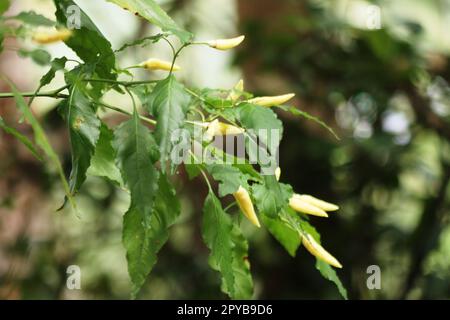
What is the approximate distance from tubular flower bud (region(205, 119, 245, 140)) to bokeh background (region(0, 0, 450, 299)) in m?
1.19

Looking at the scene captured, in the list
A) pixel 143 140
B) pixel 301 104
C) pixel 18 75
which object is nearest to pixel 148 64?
pixel 143 140

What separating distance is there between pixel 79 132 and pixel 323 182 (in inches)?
57.1

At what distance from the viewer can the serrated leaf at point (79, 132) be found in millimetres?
580

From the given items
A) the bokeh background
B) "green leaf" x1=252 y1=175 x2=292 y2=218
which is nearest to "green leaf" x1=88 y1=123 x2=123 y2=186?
"green leaf" x1=252 y1=175 x2=292 y2=218

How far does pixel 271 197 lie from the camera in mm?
596

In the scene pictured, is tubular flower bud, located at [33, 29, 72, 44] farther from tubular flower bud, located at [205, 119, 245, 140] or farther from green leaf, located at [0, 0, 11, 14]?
tubular flower bud, located at [205, 119, 245, 140]

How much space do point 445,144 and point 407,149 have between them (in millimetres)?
129

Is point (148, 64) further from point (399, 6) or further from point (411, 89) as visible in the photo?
point (399, 6)

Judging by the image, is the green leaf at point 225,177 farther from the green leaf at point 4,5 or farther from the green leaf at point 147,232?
the green leaf at point 4,5

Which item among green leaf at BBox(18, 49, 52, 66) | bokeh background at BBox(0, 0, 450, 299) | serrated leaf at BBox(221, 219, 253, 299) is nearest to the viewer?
green leaf at BBox(18, 49, 52, 66)

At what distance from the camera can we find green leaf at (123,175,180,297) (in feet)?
2.13

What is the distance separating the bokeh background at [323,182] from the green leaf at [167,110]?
1271mm

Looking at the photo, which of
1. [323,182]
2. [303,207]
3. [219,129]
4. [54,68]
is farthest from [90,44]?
[323,182]

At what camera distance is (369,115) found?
2.00 meters
